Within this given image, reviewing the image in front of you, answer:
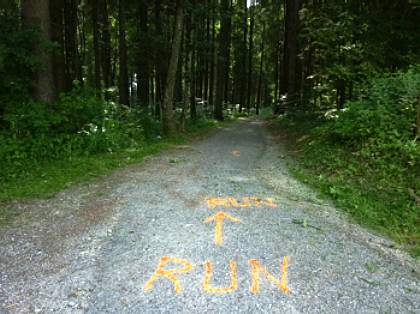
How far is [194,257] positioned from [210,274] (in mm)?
335

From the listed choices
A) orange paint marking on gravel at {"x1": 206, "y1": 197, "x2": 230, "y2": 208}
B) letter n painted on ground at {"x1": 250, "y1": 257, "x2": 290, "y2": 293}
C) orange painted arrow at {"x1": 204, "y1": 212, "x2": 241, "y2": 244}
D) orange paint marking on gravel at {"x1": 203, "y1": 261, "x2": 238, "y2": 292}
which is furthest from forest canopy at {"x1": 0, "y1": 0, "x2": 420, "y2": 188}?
orange paint marking on gravel at {"x1": 203, "y1": 261, "x2": 238, "y2": 292}

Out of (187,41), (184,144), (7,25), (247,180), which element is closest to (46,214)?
(247,180)

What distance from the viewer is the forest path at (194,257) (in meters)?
2.44

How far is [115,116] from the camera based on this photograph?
9.60 m

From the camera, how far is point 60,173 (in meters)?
5.81

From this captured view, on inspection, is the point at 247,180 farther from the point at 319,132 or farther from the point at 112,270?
the point at 319,132

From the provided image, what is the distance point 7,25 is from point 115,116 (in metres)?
3.66

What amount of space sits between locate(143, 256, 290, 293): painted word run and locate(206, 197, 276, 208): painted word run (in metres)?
1.55

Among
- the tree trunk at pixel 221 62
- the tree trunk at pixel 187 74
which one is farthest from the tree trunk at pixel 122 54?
the tree trunk at pixel 221 62

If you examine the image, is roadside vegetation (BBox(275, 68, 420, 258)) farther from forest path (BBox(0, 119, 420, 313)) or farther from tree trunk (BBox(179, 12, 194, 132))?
tree trunk (BBox(179, 12, 194, 132))

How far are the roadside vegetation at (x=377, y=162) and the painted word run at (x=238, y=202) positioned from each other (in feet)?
3.97

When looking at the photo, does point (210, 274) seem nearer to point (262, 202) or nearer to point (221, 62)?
point (262, 202)

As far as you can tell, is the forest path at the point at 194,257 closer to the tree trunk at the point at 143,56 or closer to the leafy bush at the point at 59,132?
the leafy bush at the point at 59,132

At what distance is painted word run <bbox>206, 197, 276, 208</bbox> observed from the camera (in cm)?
454
